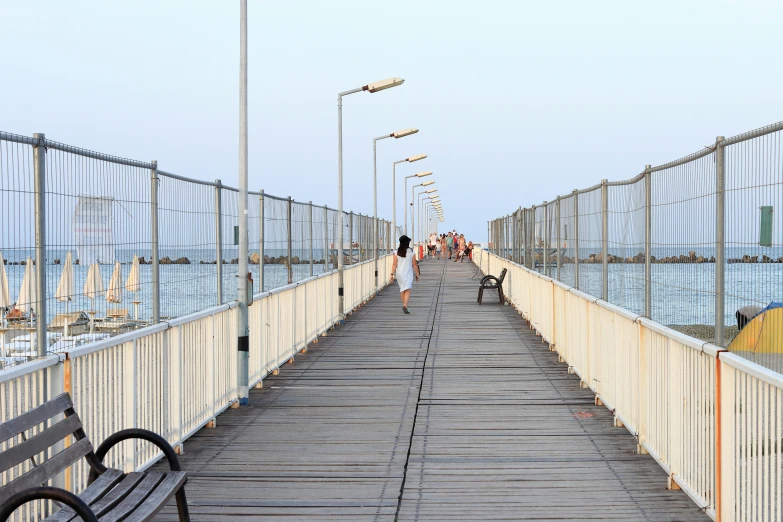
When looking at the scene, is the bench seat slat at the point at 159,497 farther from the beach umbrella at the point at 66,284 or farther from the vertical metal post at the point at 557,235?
the vertical metal post at the point at 557,235

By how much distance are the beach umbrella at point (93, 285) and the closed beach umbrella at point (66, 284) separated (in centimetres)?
16

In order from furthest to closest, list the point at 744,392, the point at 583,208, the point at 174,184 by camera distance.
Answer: the point at 583,208, the point at 174,184, the point at 744,392

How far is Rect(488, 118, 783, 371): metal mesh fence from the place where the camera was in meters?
5.00

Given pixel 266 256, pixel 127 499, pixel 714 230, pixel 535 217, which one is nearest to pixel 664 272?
pixel 714 230

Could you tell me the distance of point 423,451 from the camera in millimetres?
7633

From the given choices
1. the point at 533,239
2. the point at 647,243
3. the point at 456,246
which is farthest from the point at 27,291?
the point at 456,246

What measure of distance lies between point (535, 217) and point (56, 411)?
14288 mm

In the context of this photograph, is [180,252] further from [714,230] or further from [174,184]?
[714,230]

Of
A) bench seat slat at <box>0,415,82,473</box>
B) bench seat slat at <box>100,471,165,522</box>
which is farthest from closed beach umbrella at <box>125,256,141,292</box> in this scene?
bench seat slat at <box>100,471,165,522</box>

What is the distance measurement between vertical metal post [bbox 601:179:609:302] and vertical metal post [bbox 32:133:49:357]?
6079 mm

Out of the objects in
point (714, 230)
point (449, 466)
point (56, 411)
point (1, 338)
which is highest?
point (714, 230)

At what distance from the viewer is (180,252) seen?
327 inches

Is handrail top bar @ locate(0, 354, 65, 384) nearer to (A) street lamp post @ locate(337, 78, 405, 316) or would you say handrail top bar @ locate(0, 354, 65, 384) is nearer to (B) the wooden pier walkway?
(B) the wooden pier walkway

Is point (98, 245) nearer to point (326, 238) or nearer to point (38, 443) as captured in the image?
point (38, 443)
